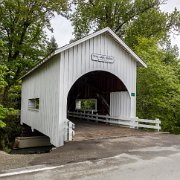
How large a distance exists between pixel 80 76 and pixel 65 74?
850mm

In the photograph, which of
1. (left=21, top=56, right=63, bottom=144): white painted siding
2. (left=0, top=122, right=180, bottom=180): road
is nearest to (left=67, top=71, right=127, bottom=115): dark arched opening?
(left=21, top=56, right=63, bottom=144): white painted siding

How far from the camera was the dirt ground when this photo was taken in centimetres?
679

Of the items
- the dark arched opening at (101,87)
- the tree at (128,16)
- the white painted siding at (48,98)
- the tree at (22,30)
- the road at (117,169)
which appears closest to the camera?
the road at (117,169)

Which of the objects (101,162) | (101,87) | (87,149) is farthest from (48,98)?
(101,87)

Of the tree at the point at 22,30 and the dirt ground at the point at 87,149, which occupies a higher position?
the tree at the point at 22,30

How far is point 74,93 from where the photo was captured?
902 inches

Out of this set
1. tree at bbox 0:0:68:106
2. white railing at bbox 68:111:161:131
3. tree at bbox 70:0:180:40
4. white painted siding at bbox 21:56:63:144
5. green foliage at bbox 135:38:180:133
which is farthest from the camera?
tree at bbox 70:0:180:40

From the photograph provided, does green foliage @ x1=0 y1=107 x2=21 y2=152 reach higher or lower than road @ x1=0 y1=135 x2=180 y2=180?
lower

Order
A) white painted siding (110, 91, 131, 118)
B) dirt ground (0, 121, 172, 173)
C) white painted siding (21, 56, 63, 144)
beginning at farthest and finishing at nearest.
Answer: white painted siding (110, 91, 131, 118), white painted siding (21, 56, 63, 144), dirt ground (0, 121, 172, 173)

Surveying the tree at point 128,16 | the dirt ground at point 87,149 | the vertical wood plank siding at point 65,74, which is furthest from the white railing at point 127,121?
the tree at point 128,16

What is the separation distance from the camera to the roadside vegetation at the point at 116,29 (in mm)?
16844

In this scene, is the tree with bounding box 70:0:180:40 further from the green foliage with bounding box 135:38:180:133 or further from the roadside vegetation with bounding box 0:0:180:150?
the green foliage with bounding box 135:38:180:133

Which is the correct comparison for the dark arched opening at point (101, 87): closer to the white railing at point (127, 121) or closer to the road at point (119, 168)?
the white railing at point (127, 121)

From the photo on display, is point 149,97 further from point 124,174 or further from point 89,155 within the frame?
point 124,174
